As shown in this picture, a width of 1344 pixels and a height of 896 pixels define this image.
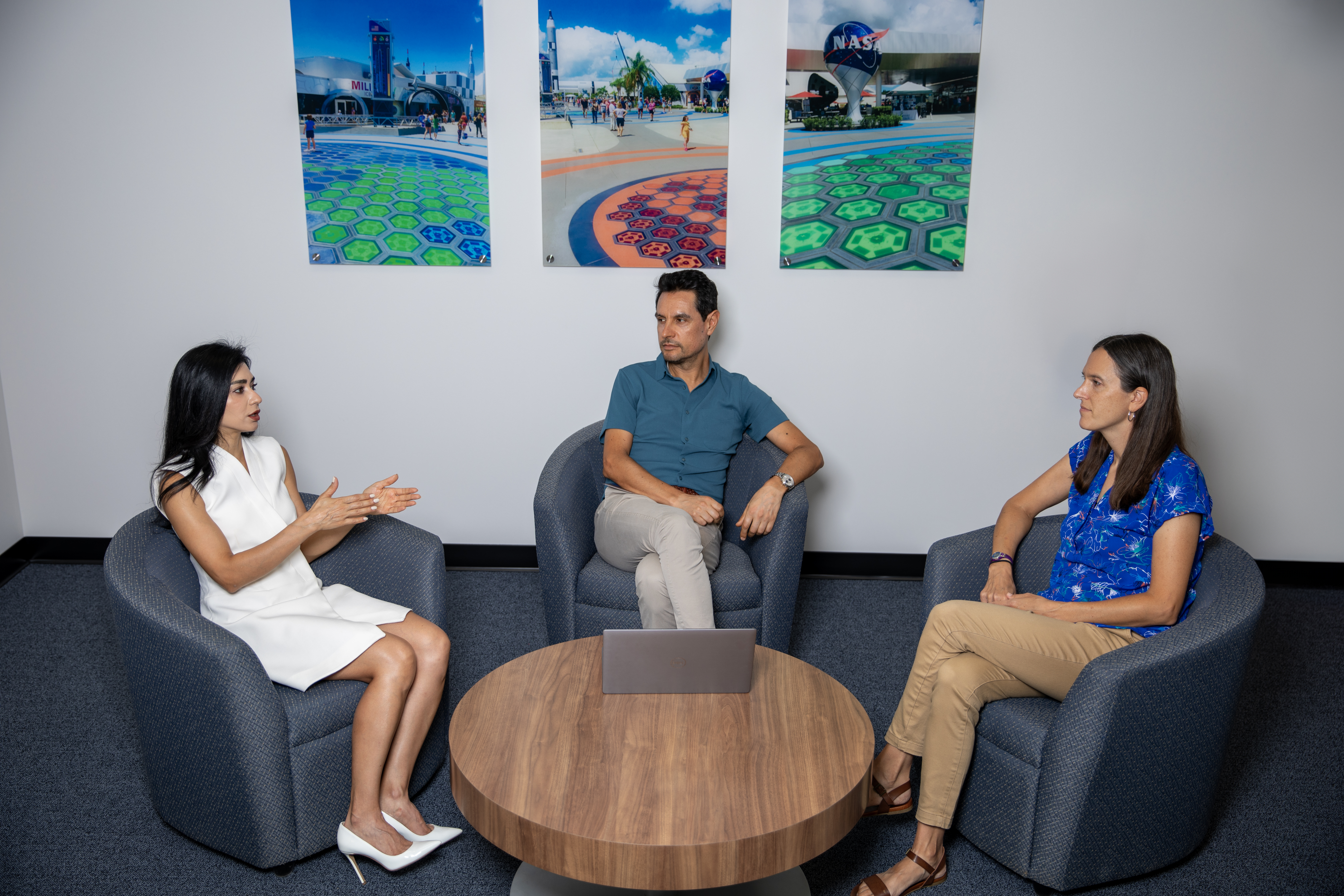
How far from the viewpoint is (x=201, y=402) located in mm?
2414

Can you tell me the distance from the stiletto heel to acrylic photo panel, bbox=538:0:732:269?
2.43 meters

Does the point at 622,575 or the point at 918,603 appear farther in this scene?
the point at 918,603

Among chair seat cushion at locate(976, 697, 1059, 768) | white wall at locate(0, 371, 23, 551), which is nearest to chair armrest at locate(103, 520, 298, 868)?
chair seat cushion at locate(976, 697, 1059, 768)

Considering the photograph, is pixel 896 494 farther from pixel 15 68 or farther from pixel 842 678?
pixel 15 68

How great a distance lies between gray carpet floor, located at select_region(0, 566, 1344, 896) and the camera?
90.1 inches

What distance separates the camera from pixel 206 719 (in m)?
2.10

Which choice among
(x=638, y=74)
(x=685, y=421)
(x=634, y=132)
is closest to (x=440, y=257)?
(x=634, y=132)

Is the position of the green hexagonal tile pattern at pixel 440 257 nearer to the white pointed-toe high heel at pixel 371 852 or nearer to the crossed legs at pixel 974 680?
the white pointed-toe high heel at pixel 371 852

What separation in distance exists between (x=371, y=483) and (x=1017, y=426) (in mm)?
2881

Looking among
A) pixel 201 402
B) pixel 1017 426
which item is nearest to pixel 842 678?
pixel 1017 426

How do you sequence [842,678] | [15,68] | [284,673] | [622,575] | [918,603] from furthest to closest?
1. [918,603]
2. [15,68]
3. [842,678]
4. [622,575]
5. [284,673]

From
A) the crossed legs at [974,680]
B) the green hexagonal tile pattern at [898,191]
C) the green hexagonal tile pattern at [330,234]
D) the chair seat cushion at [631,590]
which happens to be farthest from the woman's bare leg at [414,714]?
the green hexagonal tile pattern at [898,191]

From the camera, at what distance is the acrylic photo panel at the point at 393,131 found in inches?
146

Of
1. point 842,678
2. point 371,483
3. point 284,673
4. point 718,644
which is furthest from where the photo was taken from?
point 371,483
